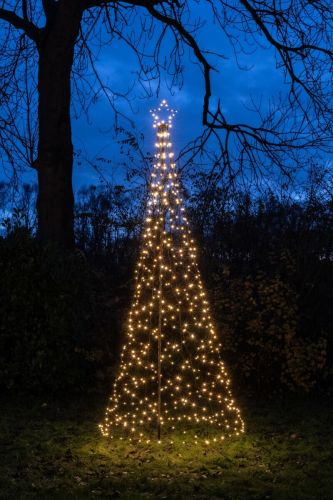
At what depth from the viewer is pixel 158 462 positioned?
221 inches

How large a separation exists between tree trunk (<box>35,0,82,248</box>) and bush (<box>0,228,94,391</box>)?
1.72 metres

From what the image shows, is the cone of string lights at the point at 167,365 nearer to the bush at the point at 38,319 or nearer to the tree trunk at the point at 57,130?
the bush at the point at 38,319

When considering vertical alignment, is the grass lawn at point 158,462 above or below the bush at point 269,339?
below

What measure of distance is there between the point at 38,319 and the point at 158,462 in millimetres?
3078

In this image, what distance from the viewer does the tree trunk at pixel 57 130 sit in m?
9.97

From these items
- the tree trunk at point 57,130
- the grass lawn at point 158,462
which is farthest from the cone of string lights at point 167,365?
the tree trunk at point 57,130

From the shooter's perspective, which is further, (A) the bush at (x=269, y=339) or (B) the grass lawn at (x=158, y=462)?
(A) the bush at (x=269, y=339)

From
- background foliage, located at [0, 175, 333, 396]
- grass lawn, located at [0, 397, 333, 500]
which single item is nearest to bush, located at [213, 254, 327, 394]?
background foliage, located at [0, 175, 333, 396]

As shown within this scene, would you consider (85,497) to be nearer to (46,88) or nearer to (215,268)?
(215,268)

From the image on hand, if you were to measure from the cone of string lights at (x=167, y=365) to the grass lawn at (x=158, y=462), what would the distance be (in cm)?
30

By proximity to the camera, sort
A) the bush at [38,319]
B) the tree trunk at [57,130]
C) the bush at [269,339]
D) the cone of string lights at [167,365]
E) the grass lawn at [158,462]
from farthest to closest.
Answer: the tree trunk at [57,130], the bush at [269,339], the bush at [38,319], the cone of string lights at [167,365], the grass lawn at [158,462]

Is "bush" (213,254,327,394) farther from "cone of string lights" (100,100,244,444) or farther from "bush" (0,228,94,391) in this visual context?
"bush" (0,228,94,391)

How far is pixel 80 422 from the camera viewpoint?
277 inches

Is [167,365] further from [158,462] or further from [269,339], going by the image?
[158,462]
